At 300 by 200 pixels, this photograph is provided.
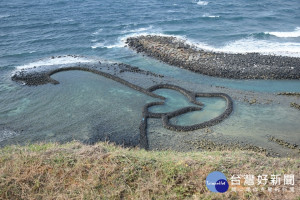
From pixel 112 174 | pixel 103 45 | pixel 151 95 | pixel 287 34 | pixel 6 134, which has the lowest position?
pixel 6 134

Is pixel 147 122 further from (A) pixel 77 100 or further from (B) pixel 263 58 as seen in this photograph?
(B) pixel 263 58

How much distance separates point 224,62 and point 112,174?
30220 mm

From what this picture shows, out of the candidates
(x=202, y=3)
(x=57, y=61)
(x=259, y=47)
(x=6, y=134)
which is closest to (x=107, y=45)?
(x=57, y=61)

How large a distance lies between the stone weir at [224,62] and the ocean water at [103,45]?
153cm

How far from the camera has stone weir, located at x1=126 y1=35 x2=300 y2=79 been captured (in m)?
35.4

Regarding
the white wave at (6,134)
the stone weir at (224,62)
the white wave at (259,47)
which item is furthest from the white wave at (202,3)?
the white wave at (6,134)

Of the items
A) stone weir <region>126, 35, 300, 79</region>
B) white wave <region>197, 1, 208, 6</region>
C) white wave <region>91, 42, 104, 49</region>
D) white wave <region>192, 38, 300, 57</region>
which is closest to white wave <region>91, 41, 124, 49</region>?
white wave <region>91, 42, 104, 49</region>

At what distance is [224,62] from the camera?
126 ft

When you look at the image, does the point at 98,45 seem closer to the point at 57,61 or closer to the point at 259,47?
the point at 57,61

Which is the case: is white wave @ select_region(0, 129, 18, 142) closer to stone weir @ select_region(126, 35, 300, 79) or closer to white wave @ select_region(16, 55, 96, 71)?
white wave @ select_region(16, 55, 96, 71)

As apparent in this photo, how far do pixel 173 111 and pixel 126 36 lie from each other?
31073 mm

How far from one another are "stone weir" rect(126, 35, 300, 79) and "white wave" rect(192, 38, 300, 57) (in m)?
3.33

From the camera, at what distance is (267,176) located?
14453 millimetres

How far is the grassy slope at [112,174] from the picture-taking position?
13.2 meters
